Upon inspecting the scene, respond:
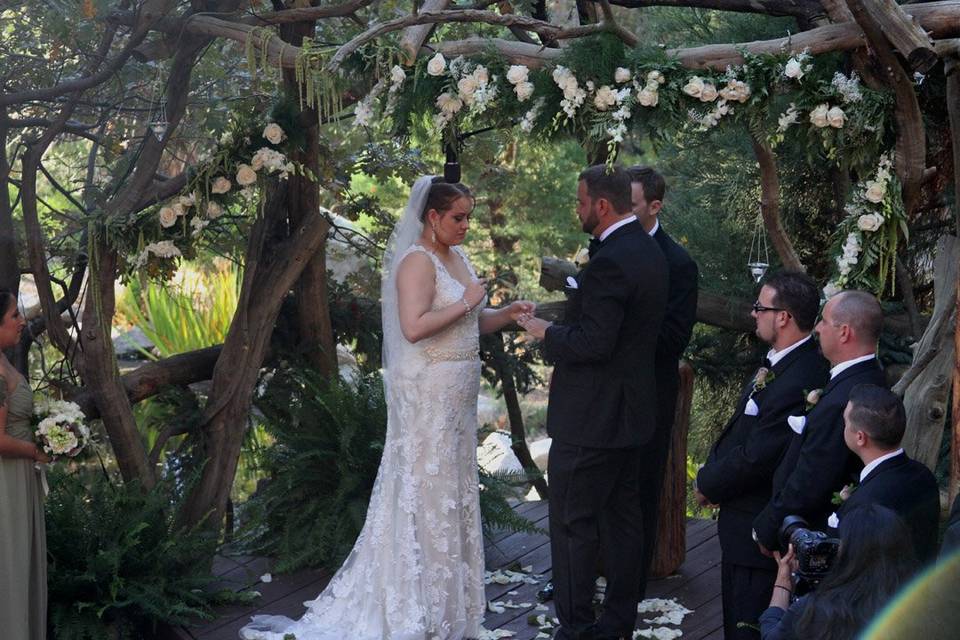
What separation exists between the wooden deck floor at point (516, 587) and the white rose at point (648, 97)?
2.33m

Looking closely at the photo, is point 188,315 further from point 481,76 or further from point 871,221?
point 871,221

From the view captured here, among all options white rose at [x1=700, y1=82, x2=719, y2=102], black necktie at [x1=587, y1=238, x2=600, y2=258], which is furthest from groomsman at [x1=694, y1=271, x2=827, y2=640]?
white rose at [x1=700, y1=82, x2=719, y2=102]

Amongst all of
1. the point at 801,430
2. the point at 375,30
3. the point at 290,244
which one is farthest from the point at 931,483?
the point at 290,244

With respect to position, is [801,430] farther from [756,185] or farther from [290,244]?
[756,185]

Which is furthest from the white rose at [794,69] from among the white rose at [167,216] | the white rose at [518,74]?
the white rose at [167,216]

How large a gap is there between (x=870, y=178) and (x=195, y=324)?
5678 mm

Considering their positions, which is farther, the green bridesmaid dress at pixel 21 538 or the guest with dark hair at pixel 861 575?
the green bridesmaid dress at pixel 21 538

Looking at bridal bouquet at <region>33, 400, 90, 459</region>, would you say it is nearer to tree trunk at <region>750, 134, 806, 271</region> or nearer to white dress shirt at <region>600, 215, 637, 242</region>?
white dress shirt at <region>600, 215, 637, 242</region>

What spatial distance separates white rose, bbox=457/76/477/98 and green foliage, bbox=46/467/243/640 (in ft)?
7.99

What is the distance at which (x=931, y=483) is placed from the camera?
3414mm

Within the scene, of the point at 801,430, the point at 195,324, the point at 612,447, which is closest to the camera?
the point at 801,430

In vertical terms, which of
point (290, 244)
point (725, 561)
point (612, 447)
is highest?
point (290, 244)

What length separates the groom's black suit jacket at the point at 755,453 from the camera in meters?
3.85

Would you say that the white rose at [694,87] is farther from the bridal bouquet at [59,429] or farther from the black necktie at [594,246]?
the bridal bouquet at [59,429]
